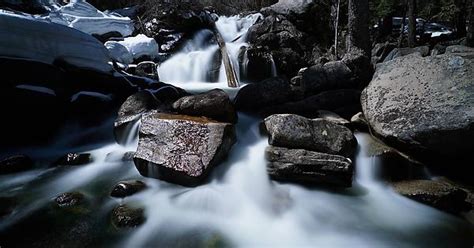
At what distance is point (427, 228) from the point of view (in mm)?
3900

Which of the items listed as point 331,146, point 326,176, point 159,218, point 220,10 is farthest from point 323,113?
point 220,10

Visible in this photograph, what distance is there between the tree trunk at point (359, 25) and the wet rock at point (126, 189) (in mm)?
7187

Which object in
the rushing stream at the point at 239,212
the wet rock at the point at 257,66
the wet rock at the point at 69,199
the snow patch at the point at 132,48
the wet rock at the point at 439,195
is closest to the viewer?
the rushing stream at the point at 239,212

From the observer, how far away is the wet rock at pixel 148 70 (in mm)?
10539

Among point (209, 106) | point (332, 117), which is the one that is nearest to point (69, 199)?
point (209, 106)

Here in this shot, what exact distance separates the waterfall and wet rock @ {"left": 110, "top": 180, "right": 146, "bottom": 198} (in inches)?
252

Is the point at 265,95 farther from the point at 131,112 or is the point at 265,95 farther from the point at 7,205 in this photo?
the point at 7,205

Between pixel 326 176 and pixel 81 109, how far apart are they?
6.21 meters

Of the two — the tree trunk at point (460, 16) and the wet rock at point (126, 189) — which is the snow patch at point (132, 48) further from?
the tree trunk at point (460, 16)

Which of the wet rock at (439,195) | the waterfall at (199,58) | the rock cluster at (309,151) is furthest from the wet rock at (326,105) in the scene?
the waterfall at (199,58)

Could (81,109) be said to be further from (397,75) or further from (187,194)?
(397,75)

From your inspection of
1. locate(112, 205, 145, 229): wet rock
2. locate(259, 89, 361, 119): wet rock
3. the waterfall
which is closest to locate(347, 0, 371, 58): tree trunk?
locate(259, 89, 361, 119): wet rock

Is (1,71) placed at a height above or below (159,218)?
above

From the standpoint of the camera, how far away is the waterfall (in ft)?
35.4
